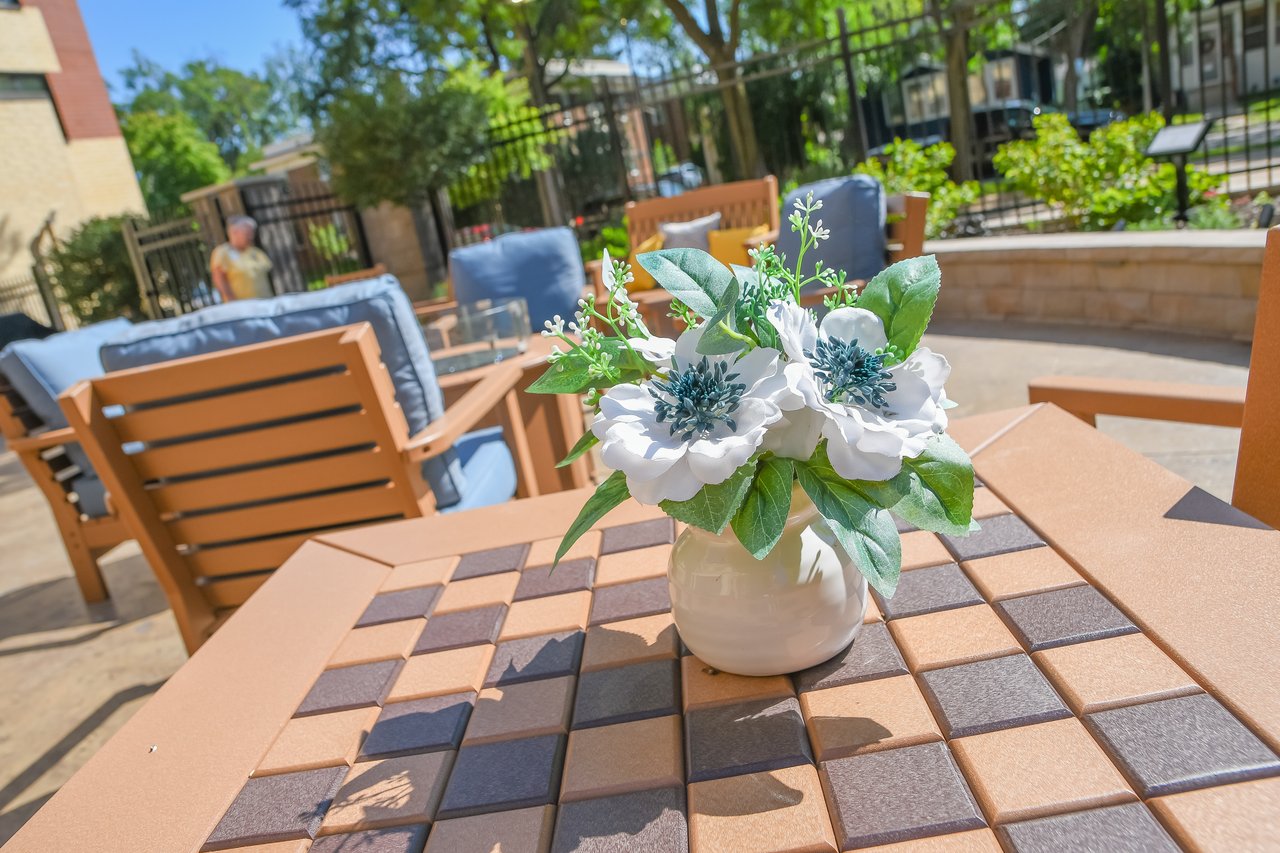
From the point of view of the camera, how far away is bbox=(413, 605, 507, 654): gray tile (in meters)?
1.13

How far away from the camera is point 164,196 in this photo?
36594 mm

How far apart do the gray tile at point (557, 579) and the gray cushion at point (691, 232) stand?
394 centimetres

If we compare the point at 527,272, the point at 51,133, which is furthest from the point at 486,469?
the point at 51,133

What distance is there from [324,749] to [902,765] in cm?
62

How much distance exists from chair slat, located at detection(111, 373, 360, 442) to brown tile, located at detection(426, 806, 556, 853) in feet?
4.82

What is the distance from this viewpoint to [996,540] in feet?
3.63

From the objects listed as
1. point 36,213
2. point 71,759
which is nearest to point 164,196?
point 36,213

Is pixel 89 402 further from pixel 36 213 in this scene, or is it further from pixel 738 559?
pixel 36 213

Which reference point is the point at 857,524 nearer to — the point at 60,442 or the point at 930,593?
the point at 930,593

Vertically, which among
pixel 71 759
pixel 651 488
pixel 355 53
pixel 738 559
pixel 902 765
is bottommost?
pixel 71 759

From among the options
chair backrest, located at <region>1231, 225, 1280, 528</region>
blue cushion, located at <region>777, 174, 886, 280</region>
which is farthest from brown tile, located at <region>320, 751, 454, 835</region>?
blue cushion, located at <region>777, 174, 886, 280</region>

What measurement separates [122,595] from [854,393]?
390cm

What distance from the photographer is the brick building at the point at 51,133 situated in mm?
16500

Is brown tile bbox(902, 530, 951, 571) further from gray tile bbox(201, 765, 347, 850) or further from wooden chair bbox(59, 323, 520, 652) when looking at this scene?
wooden chair bbox(59, 323, 520, 652)
